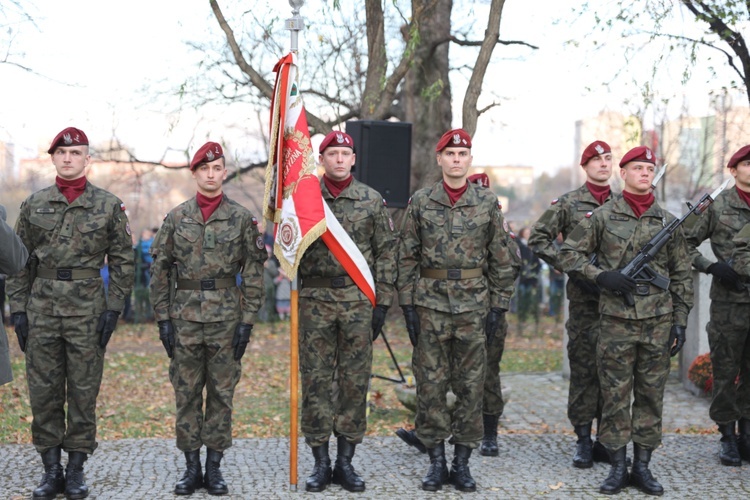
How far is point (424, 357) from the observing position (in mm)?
6297

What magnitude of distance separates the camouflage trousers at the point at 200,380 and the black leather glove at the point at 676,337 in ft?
9.55

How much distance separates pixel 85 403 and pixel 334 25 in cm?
784

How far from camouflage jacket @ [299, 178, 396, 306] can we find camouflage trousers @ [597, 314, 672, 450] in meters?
1.58

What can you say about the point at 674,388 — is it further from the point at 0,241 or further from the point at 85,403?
the point at 0,241

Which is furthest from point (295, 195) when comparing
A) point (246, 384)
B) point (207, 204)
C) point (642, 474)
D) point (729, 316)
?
point (246, 384)

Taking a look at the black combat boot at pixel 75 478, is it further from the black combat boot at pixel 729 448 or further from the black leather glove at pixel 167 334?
the black combat boot at pixel 729 448

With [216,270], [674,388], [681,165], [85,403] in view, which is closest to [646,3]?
[674,388]

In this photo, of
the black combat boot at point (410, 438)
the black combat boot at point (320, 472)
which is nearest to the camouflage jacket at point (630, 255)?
the black combat boot at point (410, 438)

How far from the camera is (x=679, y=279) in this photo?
20.6 ft

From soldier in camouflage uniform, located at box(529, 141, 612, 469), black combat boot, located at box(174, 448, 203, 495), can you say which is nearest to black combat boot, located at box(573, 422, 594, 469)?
soldier in camouflage uniform, located at box(529, 141, 612, 469)

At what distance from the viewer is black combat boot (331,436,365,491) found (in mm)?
6121

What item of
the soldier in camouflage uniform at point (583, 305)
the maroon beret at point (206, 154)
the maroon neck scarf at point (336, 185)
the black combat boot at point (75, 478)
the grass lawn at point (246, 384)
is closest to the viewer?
the black combat boot at point (75, 478)

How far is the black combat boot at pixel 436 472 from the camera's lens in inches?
242

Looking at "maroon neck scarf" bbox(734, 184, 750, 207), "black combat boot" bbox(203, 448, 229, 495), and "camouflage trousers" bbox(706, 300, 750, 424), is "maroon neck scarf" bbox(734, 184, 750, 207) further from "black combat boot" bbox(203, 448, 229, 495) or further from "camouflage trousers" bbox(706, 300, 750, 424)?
"black combat boot" bbox(203, 448, 229, 495)
